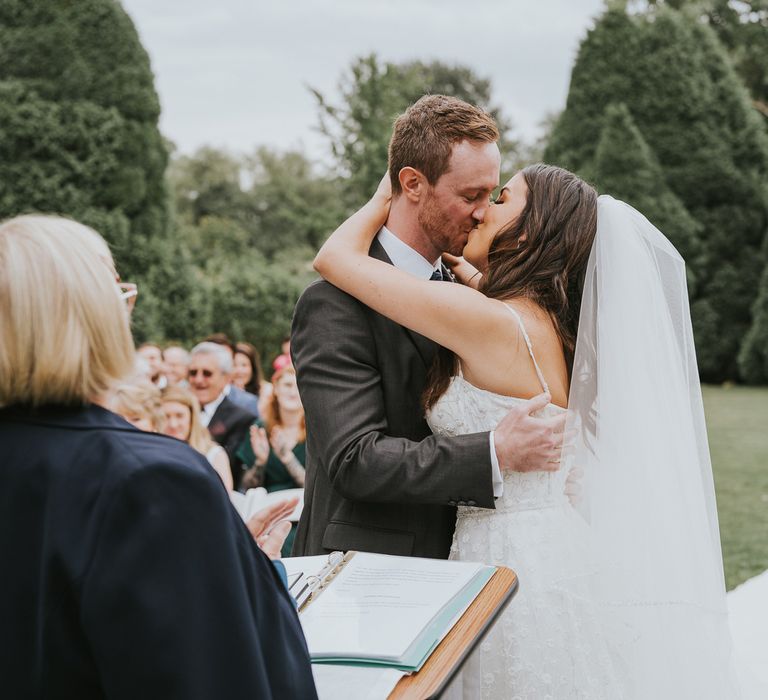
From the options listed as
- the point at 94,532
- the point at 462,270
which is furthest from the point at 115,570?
the point at 462,270

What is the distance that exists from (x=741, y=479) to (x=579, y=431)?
939 cm

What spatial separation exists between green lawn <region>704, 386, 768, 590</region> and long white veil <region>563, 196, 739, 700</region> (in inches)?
186

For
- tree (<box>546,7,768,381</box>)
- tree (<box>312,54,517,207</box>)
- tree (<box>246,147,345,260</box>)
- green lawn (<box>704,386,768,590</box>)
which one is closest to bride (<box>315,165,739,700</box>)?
green lawn (<box>704,386,768,590</box>)

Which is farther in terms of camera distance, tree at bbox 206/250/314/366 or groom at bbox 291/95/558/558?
tree at bbox 206/250/314/366

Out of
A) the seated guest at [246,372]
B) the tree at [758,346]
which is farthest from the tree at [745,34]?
the seated guest at [246,372]

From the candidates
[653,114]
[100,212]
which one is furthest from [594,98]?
[100,212]

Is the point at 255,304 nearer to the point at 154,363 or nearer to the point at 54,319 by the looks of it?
the point at 154,363

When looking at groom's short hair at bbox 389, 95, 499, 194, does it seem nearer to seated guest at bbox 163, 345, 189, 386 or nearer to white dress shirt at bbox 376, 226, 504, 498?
white dress shirt at bbox 376, 226, 504, 498

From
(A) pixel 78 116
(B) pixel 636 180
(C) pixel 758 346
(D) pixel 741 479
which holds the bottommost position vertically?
(C) pixel 758 346

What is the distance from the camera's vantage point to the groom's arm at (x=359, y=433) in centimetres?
232

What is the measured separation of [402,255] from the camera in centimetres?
275

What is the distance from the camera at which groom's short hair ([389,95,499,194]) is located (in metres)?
2.58

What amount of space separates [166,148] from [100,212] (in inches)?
85.0

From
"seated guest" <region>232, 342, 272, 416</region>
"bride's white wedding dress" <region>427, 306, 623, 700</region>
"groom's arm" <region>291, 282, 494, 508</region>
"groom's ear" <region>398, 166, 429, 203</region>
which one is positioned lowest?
"seated guest" <region>232, 342, 272, 416</region>
